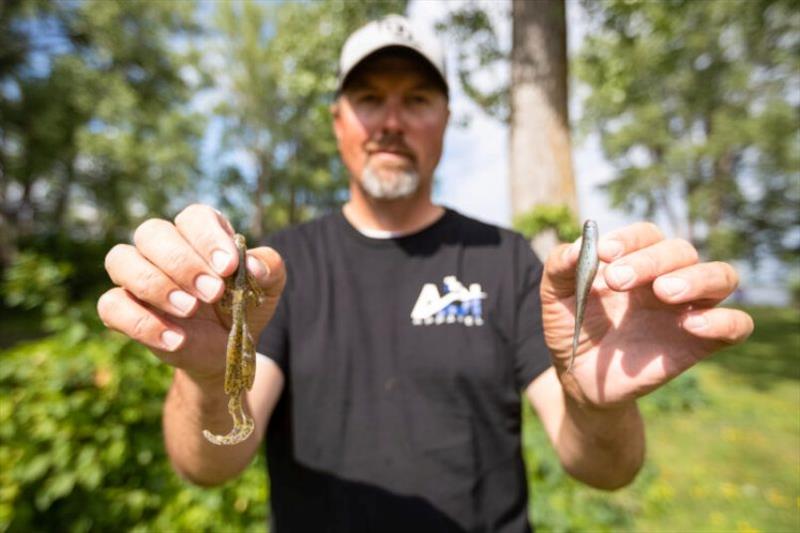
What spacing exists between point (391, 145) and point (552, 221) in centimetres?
363

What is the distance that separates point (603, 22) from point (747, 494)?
23.5 feet

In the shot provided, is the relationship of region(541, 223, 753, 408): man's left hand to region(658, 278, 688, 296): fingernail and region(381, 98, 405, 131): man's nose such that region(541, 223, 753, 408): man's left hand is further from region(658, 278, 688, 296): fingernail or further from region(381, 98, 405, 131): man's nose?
region(381, 98, 405, 131): man's nose

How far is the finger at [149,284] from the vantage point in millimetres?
1402

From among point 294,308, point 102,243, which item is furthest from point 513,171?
point 102,243

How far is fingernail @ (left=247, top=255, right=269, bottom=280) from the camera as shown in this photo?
1491mm

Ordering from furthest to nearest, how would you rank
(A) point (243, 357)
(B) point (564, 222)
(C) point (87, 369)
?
(B) point (564, 222) → (C) point (87, 369) → (A) point (243, 357)

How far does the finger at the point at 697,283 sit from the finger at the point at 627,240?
0.43 feet

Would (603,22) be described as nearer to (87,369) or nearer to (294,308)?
(294,308)

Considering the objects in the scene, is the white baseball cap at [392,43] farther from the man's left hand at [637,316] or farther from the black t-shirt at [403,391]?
the man's left hand at [637,316]

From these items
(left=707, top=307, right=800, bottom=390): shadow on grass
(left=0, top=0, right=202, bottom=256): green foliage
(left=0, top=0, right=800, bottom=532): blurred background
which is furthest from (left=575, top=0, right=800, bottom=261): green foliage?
(left=0, top=0, right=202, bottom=256): green foliage

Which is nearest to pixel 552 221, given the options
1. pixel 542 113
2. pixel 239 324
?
pixel 542 113

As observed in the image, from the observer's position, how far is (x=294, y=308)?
8.54 feet

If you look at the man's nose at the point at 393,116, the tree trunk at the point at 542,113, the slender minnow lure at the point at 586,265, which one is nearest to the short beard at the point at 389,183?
the man's nose at the point at 393,116

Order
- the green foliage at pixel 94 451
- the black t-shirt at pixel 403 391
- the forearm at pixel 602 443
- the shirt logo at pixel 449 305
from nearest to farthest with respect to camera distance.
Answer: the forearm at pixel 602 443 → the black t-shirt at pixel 403 391 → the shirt logo at pixel 449 305 → the green foliage at pixel 94 451
